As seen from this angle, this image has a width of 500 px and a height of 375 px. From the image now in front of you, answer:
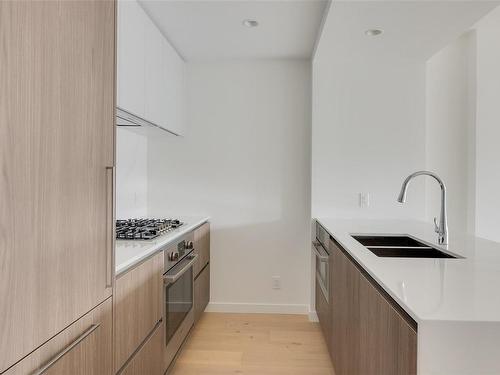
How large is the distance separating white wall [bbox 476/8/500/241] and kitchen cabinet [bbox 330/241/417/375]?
1631 mm

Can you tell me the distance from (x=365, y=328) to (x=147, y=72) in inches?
75.5

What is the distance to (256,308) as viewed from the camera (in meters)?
3.40

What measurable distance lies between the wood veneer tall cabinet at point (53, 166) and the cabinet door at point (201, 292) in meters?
1.57

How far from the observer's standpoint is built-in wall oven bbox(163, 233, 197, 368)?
6.75 feet

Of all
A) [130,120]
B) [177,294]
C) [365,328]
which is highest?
[130,120]


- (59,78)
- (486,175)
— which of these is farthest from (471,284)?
(486,175)

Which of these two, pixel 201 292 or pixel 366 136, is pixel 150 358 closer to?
pixel 201 292

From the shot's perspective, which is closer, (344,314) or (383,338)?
→ (383,338)

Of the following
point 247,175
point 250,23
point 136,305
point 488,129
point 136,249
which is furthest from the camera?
point 247,175

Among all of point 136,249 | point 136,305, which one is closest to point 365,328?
point 136,305

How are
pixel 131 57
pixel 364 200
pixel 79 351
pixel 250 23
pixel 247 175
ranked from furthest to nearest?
pixel 247 175
pixel 364 200
pixel 250 23
pixel 131 57
pixel 79 351

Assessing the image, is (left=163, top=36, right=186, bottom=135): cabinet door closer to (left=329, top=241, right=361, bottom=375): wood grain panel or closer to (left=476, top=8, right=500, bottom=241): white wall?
(left=329, top=241, right=361, bottom=375): wood grain panel

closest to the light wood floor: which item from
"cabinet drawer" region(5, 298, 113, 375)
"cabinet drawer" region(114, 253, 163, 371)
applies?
"cabinet drawer" region(114, 253, 163, 371)

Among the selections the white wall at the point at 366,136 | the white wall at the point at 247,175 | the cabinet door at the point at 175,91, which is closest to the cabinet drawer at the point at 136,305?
the cabinet door at the point at 175,91
